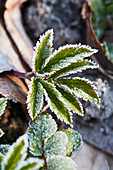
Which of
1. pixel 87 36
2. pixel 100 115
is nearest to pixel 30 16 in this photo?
pixel 87 36

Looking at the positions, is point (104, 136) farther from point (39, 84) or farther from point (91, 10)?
point (91, 10)

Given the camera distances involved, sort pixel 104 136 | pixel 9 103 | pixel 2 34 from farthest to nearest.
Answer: pixel 104 136 → pixel 2 34 → pixel 9 103

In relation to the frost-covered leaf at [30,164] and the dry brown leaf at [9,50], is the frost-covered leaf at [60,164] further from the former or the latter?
the dry brown leaf at [9,50]

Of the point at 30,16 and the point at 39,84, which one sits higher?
the point at 30,16

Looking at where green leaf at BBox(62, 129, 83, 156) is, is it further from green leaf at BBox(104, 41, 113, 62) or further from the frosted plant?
green leaf at BBox(104, 41, 113, 62)

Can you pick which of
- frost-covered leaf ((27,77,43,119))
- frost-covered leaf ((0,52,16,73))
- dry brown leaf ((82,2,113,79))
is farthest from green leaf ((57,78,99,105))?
dry brown leaf ((82,2,113,79))

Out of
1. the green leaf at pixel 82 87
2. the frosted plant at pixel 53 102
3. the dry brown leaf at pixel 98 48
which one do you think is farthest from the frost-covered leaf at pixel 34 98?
the dry brown leaf at pixel 98 48

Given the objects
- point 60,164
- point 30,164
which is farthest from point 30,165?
point 60,164
